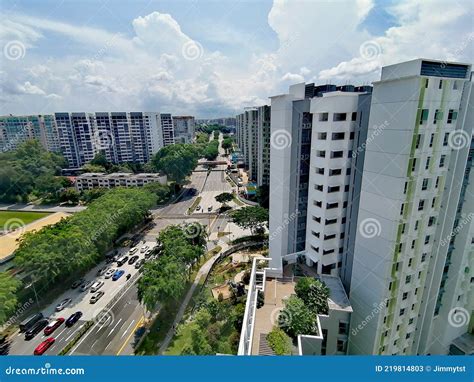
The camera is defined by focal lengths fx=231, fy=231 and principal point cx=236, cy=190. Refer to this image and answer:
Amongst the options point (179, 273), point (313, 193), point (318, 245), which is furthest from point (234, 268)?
point (313, 193)

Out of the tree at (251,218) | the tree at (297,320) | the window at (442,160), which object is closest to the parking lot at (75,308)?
the tree at (251,218)

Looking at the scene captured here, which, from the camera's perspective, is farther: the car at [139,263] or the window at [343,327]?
the car at [139,263]

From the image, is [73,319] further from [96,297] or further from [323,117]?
[323,117]

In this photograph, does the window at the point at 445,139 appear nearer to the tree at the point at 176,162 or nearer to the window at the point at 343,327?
the window at the point at 343,327

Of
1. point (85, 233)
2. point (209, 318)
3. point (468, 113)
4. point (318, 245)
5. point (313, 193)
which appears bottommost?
point (209, 318)

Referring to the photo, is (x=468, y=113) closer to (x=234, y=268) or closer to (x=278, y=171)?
(x=278, y=171)

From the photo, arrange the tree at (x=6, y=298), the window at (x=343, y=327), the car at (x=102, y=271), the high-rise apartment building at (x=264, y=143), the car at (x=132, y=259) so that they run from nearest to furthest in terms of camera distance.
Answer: the window at (x=343, y=327), the tree at (x=6, y=298), the car at (x=102, y=271), the car at (x=132, y=259), the high-rise apartment building at (x=264, y=143)
